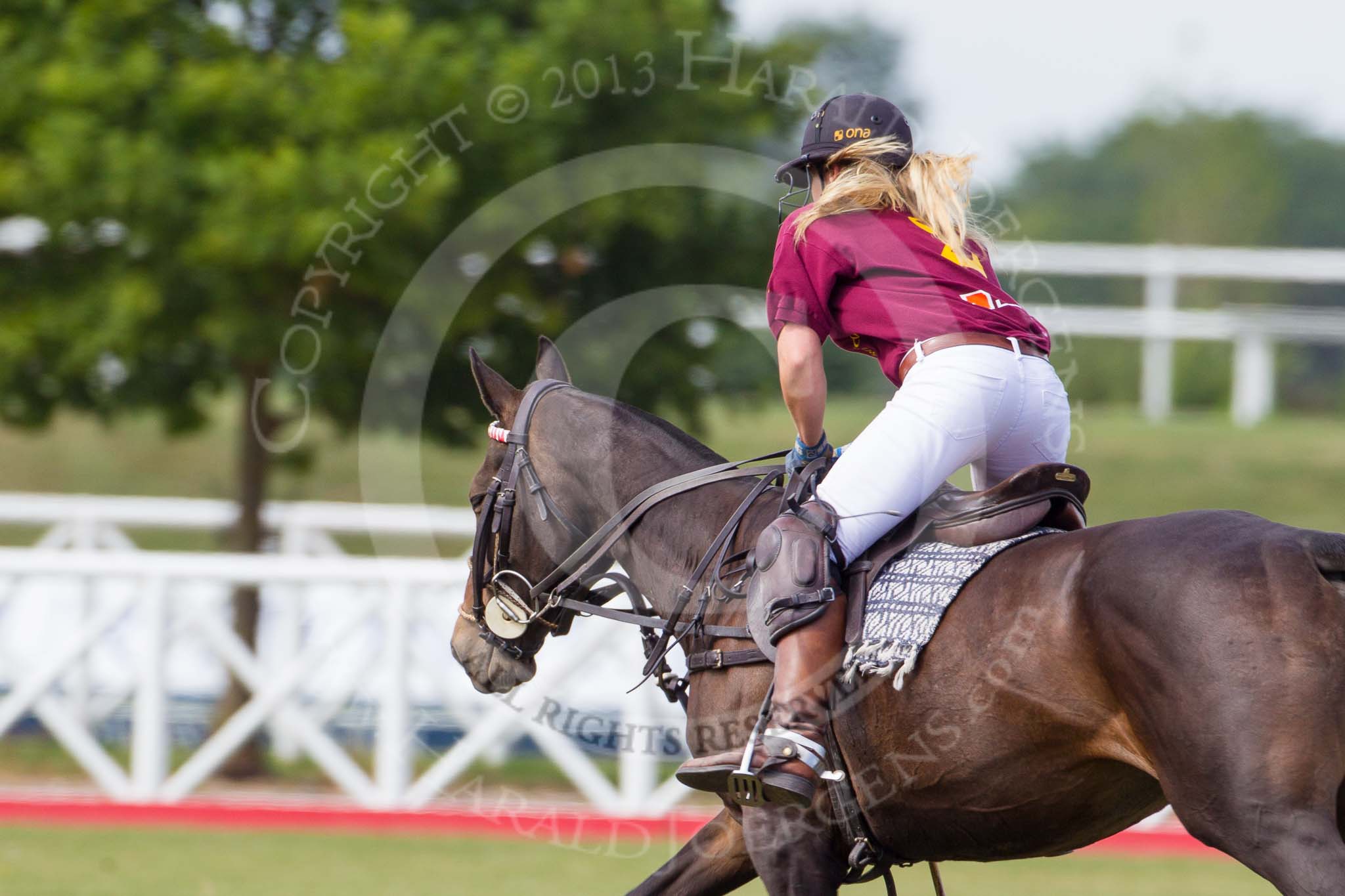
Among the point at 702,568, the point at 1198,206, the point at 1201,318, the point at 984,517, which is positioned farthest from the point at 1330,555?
the point at 1198,206

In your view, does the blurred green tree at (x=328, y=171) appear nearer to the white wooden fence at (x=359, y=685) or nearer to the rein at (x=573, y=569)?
the white wooden fence at (x=359, y=685)

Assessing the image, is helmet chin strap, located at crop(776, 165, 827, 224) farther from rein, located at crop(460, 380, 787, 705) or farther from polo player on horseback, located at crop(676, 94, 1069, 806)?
rein, located at crop(460, 380, 787, 705)

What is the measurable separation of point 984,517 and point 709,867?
133 centimetres

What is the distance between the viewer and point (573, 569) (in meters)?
4.41

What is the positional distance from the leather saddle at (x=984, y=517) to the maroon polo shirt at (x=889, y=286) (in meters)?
0.40

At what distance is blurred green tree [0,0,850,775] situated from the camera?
8320mm

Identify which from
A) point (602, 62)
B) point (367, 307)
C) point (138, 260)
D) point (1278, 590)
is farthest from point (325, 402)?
point (1278, 590)

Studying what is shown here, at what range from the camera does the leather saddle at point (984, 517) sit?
12.2 ft

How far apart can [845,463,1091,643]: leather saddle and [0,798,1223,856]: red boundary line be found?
15.0 ft

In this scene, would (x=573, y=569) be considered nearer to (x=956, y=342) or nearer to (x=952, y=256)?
(x=956, y=342)

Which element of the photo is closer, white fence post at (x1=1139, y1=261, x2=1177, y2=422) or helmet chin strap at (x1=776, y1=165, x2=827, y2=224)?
helmet chin strap at (x1=776, y1=165, x2=827, y2=224)

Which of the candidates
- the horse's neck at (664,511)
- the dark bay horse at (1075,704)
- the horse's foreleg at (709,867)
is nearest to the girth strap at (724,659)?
the dark bay horse at (1075,704)

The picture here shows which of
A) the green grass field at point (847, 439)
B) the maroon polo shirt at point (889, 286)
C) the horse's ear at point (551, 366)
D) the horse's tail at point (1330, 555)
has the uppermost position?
the maroon polo shirt at point (889, 286)

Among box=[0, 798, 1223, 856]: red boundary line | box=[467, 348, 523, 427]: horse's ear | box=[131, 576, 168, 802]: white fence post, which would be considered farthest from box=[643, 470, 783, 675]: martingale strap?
box=[131, 576, 168, 802]: white fence post
